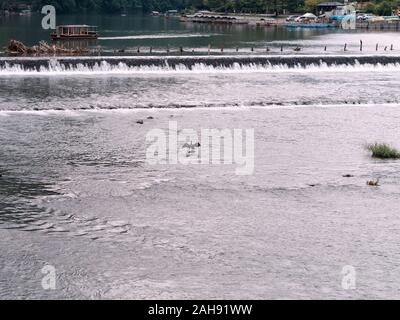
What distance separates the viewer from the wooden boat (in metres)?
63.5

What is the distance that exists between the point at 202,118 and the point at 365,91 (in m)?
12.0

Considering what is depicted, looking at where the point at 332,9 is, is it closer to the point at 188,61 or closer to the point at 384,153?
the point at 188,61

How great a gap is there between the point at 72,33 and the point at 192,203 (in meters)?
50.1

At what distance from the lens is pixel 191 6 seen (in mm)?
145750

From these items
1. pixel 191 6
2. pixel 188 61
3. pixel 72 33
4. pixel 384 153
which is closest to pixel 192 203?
pixel 384 153

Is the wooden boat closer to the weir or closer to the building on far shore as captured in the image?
the weir

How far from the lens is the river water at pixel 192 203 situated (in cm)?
1343

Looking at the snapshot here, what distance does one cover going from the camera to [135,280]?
43.7ft

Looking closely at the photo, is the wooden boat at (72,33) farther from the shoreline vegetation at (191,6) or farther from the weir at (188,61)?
the shoreline vegetation at (191,6)

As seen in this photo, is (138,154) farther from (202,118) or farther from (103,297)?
(103,297)

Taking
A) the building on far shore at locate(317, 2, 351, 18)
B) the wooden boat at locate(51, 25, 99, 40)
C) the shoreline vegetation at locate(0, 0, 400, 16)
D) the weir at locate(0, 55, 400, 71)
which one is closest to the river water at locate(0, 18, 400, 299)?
the weir at locate(0, 55, 400, 71)

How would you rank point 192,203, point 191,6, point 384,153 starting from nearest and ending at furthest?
1. point 192,203
2. point 384,153
3. point 191,6

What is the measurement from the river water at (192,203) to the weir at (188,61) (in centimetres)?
740
